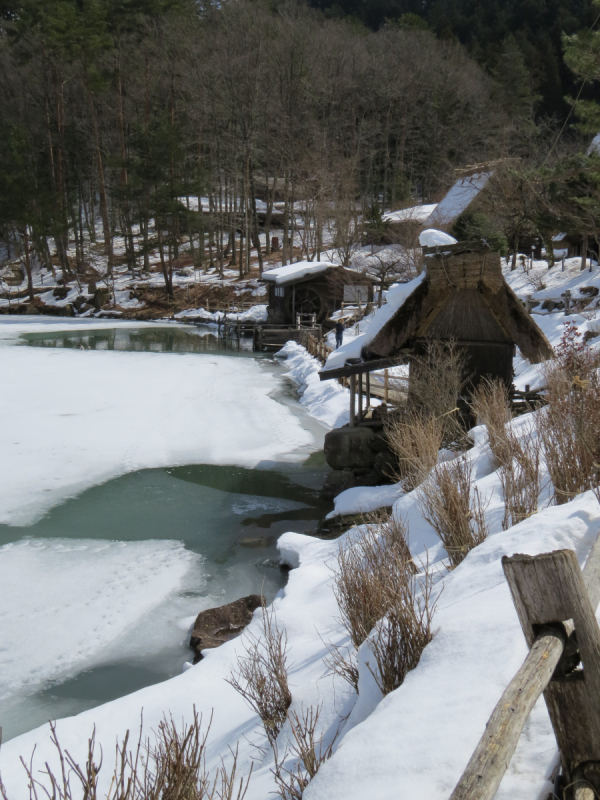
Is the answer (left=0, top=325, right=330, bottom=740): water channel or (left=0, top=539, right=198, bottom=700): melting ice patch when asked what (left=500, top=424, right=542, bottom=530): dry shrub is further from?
(left=0, top=539, right=198, bottom=700): melting ice patch

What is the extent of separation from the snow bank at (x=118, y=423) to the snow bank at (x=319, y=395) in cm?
81

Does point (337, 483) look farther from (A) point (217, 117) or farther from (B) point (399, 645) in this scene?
(A) point (217, 117)

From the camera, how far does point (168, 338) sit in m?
31.4

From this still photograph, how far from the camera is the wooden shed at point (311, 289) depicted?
1239 inches

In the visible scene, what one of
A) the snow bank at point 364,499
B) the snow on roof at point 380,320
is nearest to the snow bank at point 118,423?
the snow on roof at point 380,320

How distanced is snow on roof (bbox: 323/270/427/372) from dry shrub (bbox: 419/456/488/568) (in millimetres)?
5523

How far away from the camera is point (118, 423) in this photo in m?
15.3

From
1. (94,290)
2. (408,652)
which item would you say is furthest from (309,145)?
(408,652)

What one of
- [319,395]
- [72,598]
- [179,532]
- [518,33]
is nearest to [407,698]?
[72,598]

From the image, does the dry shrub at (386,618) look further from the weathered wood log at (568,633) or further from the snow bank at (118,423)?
the snow bank at (118,423)

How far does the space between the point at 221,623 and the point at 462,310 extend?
22.4 feet

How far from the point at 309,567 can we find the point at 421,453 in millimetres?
1746

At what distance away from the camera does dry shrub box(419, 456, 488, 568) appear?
5.57m

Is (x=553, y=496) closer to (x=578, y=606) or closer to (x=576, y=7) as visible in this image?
(x=578, y=606)
